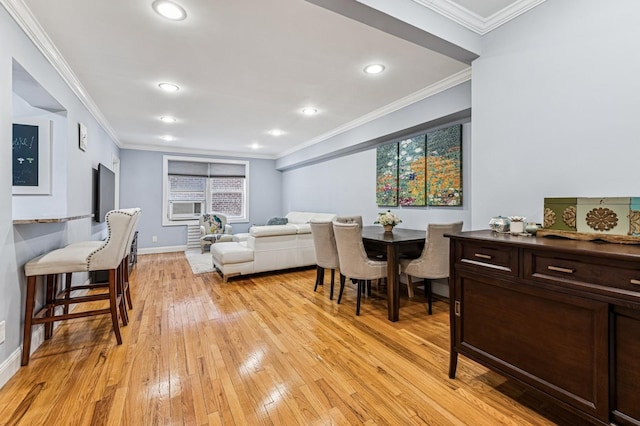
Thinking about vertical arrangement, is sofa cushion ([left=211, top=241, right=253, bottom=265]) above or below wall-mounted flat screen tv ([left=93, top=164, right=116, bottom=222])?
below

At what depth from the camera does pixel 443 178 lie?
347 centimetres

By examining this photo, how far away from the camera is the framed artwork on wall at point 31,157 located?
260cm

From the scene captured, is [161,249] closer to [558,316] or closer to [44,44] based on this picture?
[44,44]

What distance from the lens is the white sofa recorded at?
4172mm

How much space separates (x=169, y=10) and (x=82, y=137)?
2.27m

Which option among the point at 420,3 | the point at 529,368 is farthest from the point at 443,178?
the point at 529,368

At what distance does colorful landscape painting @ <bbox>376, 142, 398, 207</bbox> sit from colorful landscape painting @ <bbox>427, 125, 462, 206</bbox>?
0.58 metres

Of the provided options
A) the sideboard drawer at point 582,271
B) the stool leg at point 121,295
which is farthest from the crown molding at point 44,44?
the sideboard drawer at point 582,271

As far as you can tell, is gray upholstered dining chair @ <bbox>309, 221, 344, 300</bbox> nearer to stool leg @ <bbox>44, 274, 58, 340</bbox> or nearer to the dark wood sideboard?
the dark wood sideboard

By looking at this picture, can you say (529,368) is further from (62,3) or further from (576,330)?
(62,3)

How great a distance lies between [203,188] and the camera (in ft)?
23.6

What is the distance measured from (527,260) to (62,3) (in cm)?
328

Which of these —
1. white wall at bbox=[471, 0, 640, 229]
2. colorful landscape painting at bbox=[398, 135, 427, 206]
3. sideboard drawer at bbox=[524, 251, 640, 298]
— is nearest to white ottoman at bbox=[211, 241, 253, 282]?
colorful landscape painting at bbox=[398, 135, 427, 206]

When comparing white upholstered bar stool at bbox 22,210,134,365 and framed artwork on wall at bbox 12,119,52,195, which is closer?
white upholstered bar stool at bbox 22,210,134,365
